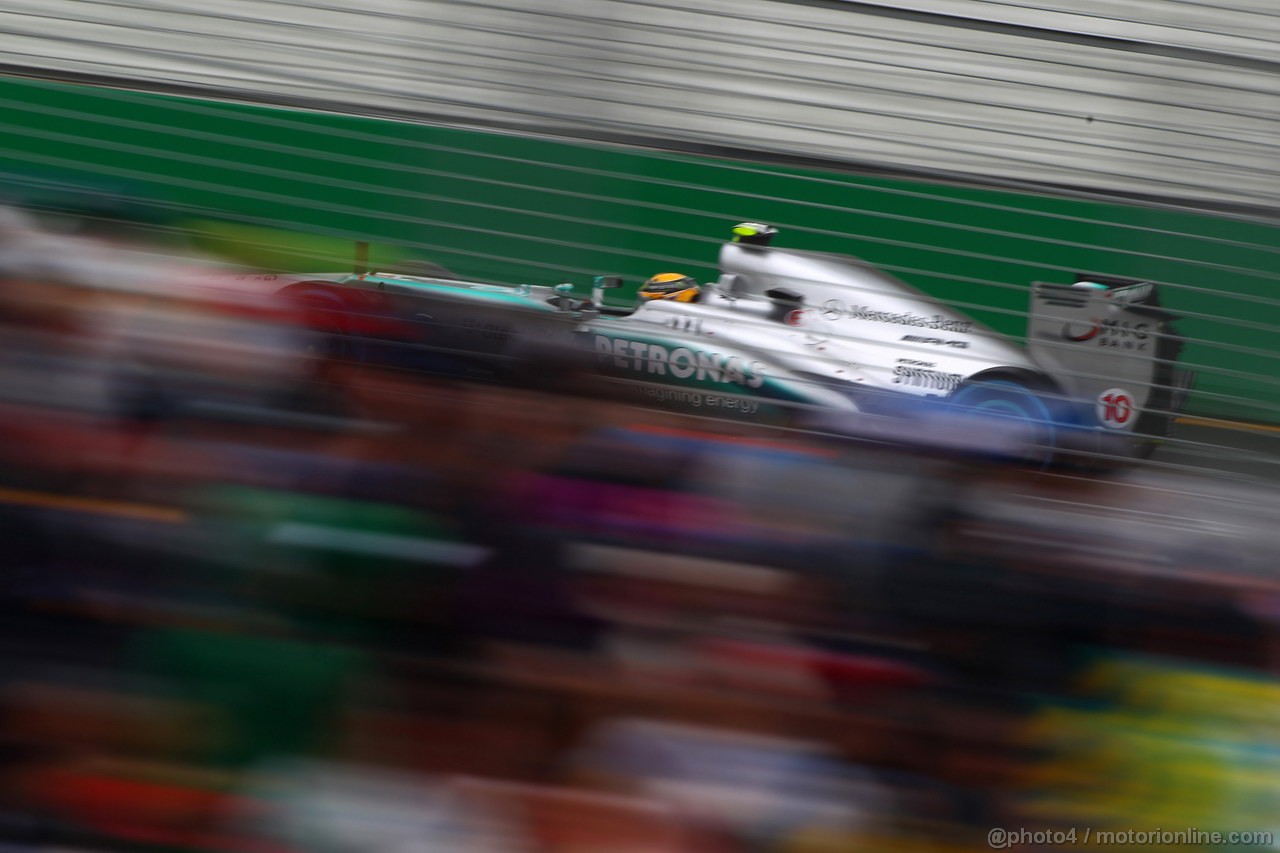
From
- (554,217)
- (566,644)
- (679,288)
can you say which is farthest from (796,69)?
(679,288)

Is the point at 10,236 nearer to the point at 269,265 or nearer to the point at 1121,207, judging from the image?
the point at 269,265

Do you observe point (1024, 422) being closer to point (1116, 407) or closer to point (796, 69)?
point (1116, 407)

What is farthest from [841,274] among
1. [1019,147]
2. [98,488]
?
[98,488]

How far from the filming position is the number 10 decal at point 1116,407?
2156 millimetres

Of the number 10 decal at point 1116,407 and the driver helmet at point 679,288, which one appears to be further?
the driver helmet at point 679,288

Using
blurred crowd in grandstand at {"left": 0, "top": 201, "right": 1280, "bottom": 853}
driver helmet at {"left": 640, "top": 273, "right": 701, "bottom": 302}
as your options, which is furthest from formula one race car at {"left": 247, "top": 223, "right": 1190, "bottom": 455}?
driver helmet at {"left": 640, "top": 273, "right": 701, "bottom": 302}

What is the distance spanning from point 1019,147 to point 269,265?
1.36 m

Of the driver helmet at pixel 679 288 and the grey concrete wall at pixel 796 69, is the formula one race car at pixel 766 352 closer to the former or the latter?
the grey concrete wall at pixel 796 69

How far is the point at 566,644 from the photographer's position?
1.74 m

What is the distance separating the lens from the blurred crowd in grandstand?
1729mm

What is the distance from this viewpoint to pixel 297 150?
7.13 feet

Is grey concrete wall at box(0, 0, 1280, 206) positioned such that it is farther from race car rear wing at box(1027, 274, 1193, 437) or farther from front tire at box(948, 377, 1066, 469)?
front tire at box(948, 377, 1066, 469)

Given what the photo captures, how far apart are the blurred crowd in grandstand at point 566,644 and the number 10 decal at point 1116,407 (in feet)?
1.10

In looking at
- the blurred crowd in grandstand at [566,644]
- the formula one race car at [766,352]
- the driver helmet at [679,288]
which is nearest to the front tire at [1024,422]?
the formula one race car at [766,352]
